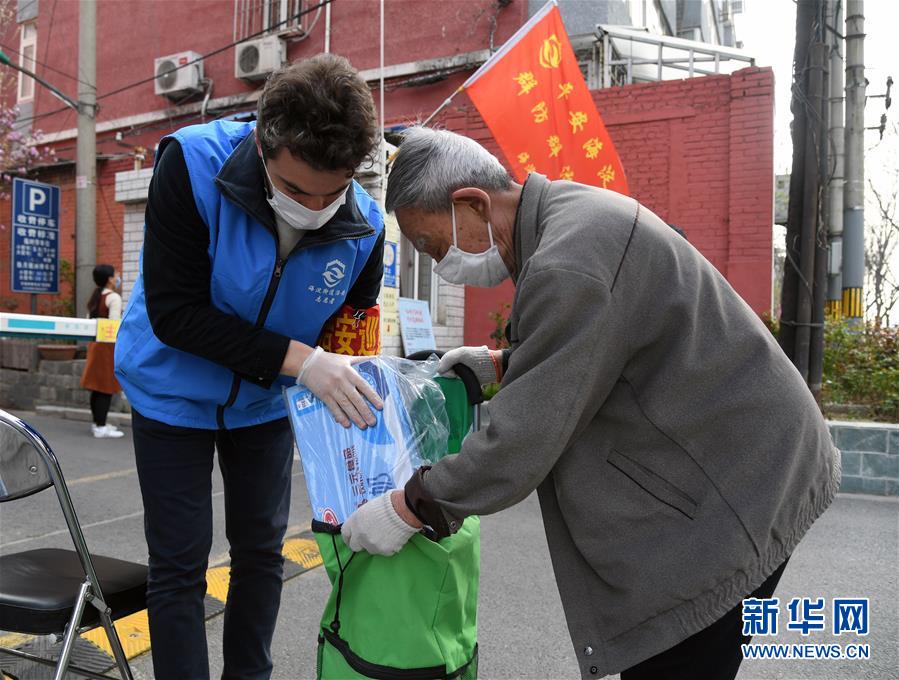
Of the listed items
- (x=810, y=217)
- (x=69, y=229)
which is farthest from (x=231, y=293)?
(x=69, y=229)

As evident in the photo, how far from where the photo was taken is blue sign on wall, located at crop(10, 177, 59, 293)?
9.04 meters

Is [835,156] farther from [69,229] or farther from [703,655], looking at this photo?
[69,229]

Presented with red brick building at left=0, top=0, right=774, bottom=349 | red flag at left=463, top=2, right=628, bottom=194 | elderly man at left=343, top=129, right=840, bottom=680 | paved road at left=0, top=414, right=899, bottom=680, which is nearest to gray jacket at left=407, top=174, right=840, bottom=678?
elderly man at left=343, top=129, right=840, bottom=680

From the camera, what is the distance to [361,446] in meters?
1.58

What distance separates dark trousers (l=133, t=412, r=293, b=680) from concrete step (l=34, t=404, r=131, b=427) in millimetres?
6491

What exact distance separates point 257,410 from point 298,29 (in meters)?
10.3

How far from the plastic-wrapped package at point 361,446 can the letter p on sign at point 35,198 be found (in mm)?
9227

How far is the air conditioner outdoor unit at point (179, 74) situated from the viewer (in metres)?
11.5

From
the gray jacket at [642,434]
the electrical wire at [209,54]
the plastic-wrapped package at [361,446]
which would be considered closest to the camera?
the gray jacket at [642,434]

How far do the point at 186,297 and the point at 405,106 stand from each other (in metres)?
8.97

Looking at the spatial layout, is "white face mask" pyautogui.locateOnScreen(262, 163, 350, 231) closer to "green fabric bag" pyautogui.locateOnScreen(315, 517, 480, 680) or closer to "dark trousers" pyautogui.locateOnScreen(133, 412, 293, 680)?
"dark trousers" pyautogui.locateOnScreen(133, 412, 293, 680)

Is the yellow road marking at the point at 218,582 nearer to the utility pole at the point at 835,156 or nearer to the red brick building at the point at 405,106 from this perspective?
the red brick building at the point at 405,106

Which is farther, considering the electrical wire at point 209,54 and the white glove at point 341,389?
the electrical wire at point 209,54

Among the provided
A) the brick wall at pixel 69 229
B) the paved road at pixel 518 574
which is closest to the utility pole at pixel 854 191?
the paved road at pixel 518 574
